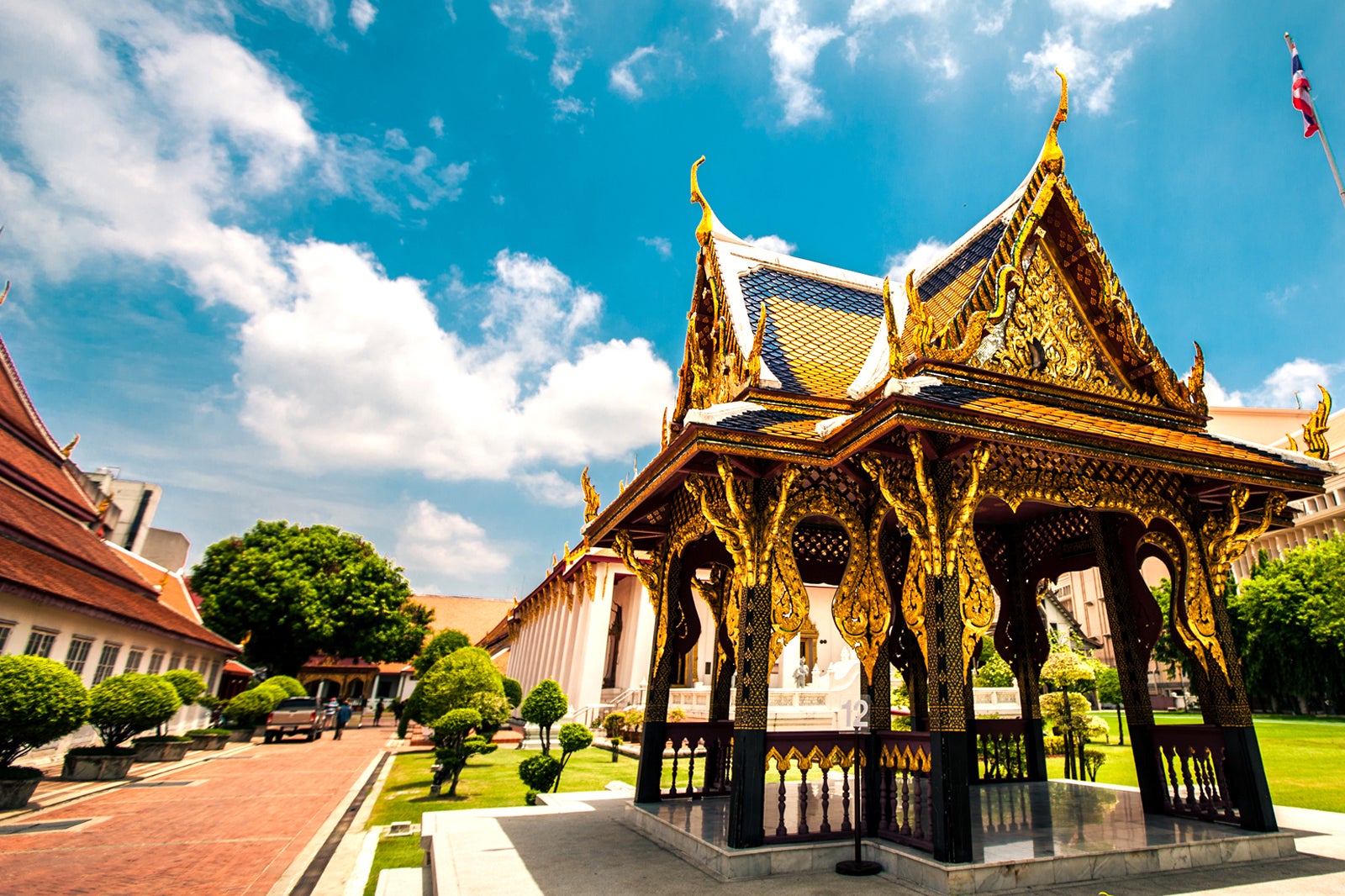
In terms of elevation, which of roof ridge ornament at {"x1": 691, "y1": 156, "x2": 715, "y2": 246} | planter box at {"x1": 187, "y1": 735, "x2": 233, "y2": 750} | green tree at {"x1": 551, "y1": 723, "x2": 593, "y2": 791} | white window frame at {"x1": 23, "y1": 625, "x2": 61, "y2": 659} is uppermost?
roof ridge ornament at {"x1": 691, "y1": 156, "x2": 715, "y2": 246}

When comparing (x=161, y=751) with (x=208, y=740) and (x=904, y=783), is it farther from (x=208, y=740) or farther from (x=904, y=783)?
(x=904, y=783)

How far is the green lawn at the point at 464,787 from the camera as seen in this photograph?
7627 millimetres

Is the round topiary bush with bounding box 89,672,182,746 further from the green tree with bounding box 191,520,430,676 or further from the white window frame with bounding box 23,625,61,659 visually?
the green tree with bounding box 191,520,430,676

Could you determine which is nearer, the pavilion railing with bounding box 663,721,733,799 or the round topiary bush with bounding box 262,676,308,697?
the pavilion railing with bounding box 663,721,733,799

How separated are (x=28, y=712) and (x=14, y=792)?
111 cm

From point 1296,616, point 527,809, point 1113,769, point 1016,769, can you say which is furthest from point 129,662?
point 1296,616

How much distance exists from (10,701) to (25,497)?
33.4ft

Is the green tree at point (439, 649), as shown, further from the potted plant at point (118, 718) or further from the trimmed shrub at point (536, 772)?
the trimmed shrub at point (536, 772)

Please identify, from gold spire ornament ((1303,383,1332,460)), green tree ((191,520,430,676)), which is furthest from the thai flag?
green tree ((191,520,430,676))

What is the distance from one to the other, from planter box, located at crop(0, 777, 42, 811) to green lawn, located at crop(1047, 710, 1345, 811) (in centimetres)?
1464

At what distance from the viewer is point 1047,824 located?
260 inches

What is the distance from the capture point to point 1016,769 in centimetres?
966

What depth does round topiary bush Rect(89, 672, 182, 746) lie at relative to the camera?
13.4m

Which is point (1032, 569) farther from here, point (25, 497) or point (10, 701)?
point (25, 497)
